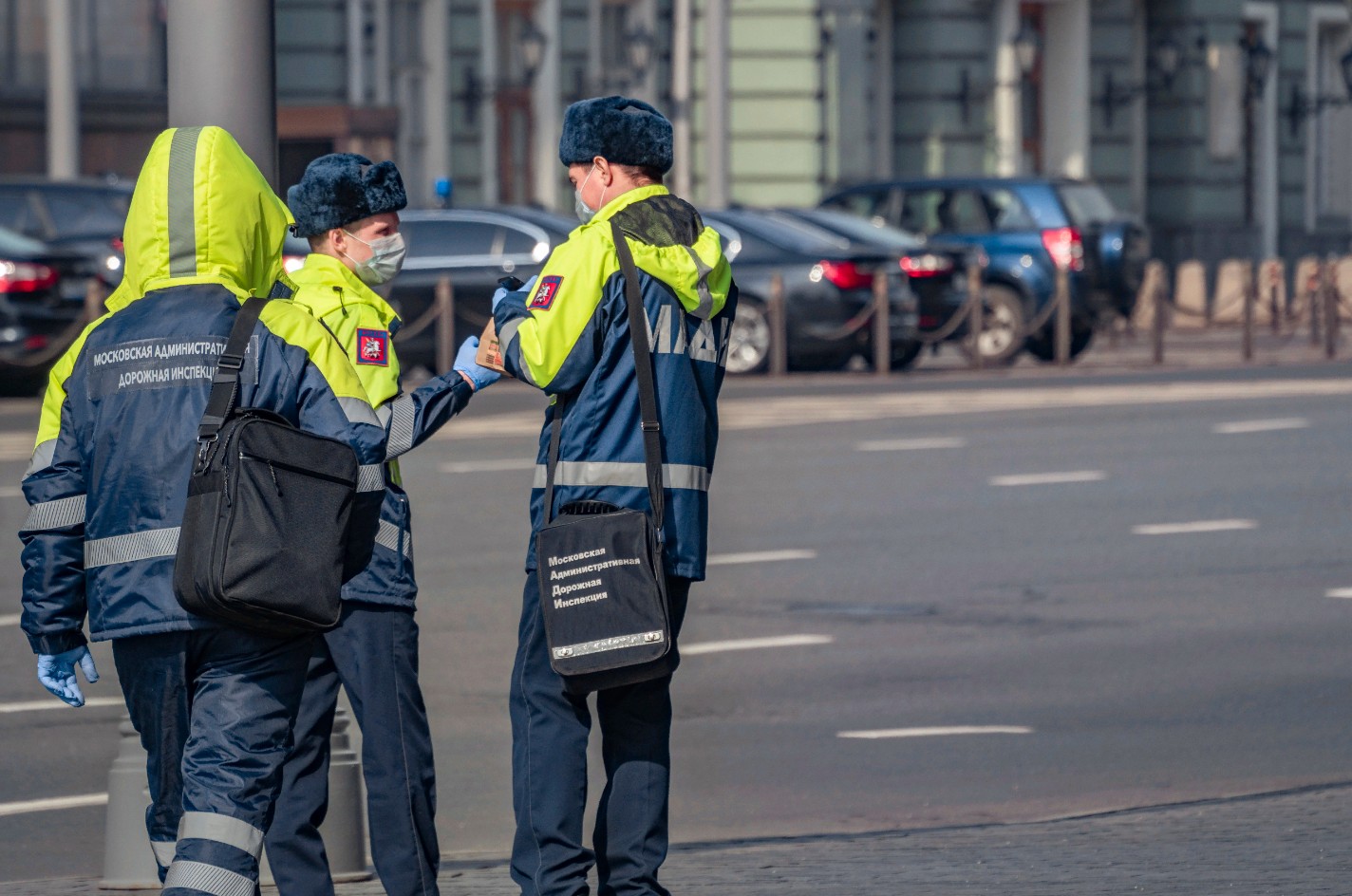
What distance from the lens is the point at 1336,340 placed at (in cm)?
2908

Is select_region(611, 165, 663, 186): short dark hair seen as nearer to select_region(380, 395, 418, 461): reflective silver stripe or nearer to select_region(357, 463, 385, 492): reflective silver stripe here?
select_region(380, 395, 418, 461): reflective silver stripe

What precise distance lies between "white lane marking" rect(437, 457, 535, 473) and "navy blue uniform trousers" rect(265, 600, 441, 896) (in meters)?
10.2

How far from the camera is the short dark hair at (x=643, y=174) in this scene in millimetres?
5125

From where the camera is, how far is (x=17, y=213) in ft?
68.9

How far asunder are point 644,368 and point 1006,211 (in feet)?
66.8

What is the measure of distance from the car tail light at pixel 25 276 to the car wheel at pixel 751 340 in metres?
5.82

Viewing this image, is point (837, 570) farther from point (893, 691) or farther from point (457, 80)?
point (457, 80)

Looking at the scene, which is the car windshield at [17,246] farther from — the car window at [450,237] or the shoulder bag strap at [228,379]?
the shoulder bag strap at [228,379]

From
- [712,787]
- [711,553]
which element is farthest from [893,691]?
[711,553]

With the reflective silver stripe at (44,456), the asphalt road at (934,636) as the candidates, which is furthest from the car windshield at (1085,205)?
the reflective silver stripe at (44,456)

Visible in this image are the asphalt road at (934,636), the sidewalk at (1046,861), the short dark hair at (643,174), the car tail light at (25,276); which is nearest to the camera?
the short dark hair at (643,174)

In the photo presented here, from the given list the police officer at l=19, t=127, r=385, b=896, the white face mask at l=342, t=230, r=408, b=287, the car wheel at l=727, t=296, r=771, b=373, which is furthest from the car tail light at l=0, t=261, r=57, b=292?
the police officer at l=19, t=127, r=385, b=896

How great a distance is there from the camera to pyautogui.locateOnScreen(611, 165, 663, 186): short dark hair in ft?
16.8

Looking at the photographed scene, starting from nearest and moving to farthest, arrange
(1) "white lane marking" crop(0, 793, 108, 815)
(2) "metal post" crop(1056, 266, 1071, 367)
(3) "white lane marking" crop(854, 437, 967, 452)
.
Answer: (1) "white lane marking" crop(0, 793, 108, 815) < (3) "white lane marking" crop(854, 437, 967, 452) < (2) "metal post" crop(1056, 266, 1071, 367)
